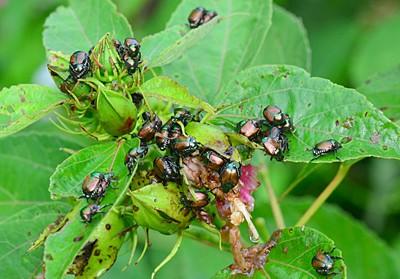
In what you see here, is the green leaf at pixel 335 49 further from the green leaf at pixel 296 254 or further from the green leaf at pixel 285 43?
the green leaf at pixel 296 254

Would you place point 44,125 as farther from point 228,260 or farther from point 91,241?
point 91,241

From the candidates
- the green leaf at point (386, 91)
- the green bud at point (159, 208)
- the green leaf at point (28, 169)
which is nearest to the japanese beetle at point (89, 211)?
the green bud at point (159, 208)

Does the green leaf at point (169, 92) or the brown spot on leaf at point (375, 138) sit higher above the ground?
the green leaf at point (169, 92)

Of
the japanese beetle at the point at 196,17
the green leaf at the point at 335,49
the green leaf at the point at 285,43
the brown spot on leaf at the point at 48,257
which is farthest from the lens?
the green leaf at the point at 335,49

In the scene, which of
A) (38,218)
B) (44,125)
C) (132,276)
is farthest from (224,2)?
(44,125)

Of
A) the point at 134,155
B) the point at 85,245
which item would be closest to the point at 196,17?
the point at 134,155

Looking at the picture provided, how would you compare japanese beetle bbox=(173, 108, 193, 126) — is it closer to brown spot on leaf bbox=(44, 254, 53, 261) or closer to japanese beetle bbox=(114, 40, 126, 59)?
japanese beetle bbox=(114, 40, 126, 59)
